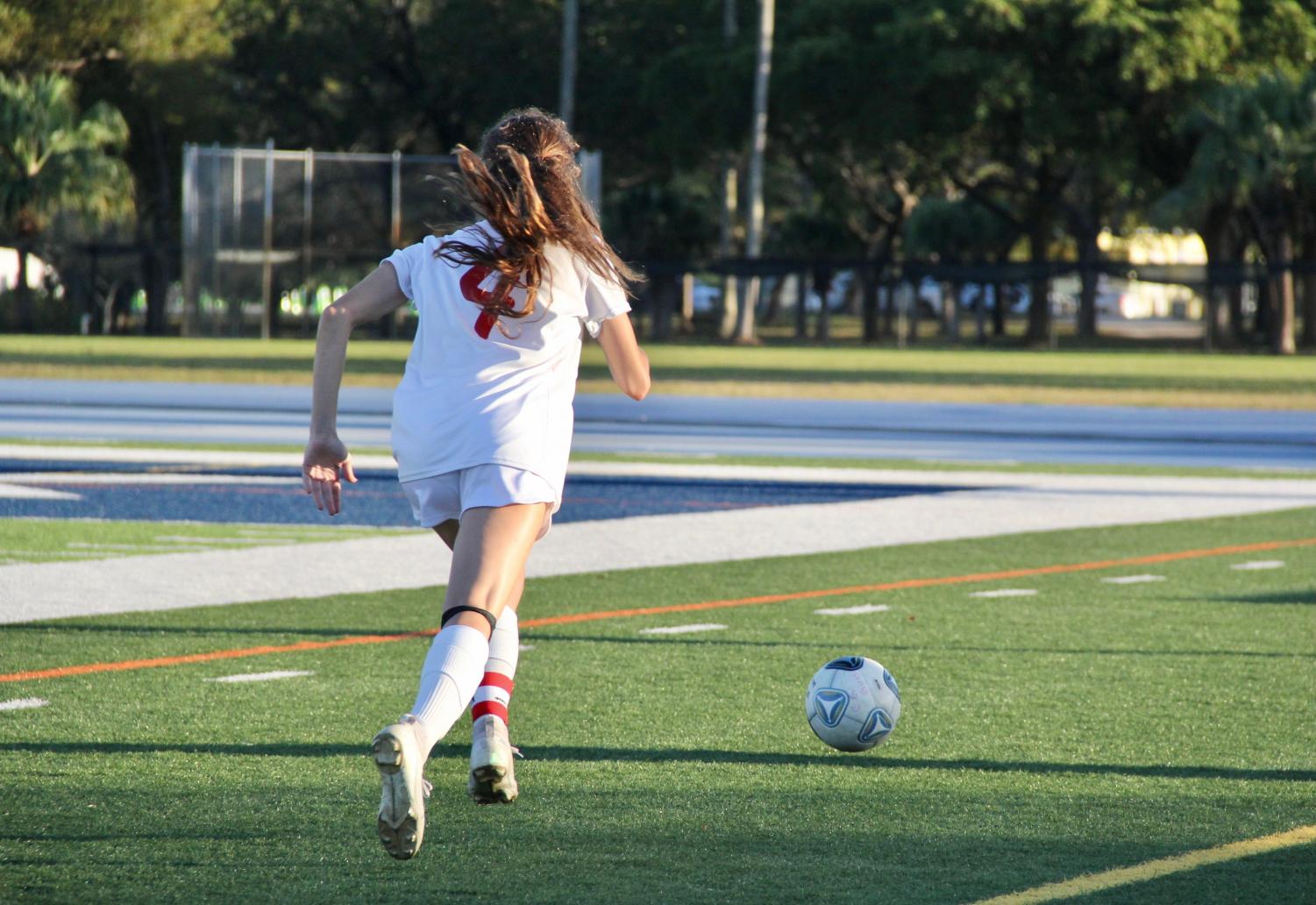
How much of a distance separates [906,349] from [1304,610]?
43.5 meters

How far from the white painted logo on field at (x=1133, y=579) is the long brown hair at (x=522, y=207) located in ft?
19.4

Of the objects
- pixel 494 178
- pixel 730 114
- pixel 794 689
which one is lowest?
pixel 794 689

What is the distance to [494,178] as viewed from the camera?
4488 millimetres

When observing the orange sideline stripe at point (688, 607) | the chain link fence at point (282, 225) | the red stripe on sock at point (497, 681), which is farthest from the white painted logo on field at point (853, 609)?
the chain link fence at point (282, 225)

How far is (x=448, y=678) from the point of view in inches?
170

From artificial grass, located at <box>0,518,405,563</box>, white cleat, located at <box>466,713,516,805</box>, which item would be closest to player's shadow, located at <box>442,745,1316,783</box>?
white cleat, located at <box>466,713,516,805</box>

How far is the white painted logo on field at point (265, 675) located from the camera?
22.7 feet

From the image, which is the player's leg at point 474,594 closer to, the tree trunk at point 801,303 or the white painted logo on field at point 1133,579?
the white painted logo on field at point 1133,579

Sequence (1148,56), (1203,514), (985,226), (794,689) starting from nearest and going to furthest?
(794,689)
(1203,514)
(1148,56)
(985,226)

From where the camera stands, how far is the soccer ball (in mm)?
5766

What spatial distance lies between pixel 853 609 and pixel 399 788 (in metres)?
5.04

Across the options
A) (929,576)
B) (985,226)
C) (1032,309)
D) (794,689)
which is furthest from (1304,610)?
(985,226)

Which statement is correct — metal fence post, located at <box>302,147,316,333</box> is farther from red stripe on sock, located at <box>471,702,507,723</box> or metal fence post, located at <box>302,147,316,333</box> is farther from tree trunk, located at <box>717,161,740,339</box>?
red stripe on sock, located at <box>471,702,507,723</box>

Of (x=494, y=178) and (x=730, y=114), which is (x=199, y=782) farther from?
(x=730, y=114)
